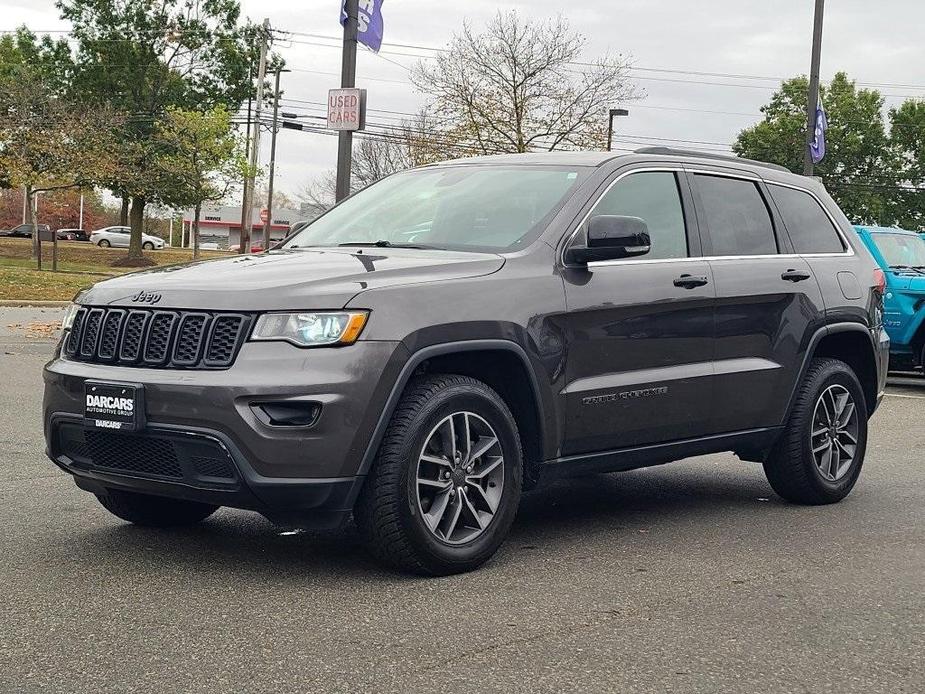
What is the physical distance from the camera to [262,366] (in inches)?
181

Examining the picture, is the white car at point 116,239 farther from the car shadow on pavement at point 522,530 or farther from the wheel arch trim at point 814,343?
the wheel arch trim at point 814,343

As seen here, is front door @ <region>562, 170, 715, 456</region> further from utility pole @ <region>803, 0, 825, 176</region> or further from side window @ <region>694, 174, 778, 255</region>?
utility pole @ <region>803, 0, 825, 176</region>

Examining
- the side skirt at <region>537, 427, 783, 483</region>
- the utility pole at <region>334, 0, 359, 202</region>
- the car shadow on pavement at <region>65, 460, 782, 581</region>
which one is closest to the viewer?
the car shadow on pavement at <region>65, 460, 782, 581</region>

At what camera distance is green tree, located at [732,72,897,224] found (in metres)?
65.8

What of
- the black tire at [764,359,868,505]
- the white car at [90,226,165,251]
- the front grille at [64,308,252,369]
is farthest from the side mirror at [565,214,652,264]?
the white car at [90,226,165,251]

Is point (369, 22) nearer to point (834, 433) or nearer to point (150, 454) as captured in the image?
point (834, 433)

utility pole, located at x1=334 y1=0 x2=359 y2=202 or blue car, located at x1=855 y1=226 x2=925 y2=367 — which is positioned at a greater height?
utility pole, located at x1=334 y1=0 x2=359 y2=202

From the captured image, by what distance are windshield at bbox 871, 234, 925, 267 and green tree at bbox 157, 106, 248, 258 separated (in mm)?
34568

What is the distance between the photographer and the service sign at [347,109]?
Result: 1588cm

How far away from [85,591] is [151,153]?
46.6 meters

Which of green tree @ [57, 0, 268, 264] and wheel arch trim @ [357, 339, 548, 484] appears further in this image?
green tree @ [57, 0, 268, 264]

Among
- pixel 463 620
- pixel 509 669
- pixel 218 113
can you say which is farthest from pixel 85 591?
pixel 218 113

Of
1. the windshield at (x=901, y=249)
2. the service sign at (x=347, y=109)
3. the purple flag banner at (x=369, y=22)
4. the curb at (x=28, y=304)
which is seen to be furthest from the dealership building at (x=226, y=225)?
the windshield at (x=901, y=249)

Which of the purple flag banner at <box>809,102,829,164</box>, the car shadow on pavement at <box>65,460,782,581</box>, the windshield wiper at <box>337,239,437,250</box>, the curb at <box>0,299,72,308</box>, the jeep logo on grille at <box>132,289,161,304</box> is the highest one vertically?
the purple flag banner at <box>809,102,829,164</box>
